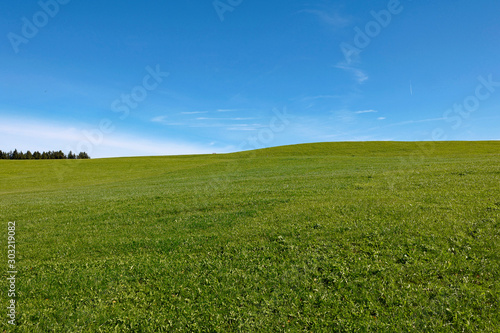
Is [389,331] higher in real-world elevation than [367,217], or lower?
lower

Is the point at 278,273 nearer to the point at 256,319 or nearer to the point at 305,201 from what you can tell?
the point at 256,319

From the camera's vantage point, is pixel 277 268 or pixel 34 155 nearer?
pixel 277 268

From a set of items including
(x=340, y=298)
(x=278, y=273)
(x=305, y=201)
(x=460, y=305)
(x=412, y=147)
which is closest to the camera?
(x=460, y=305)

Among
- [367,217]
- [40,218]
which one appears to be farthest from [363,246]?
[40,218]

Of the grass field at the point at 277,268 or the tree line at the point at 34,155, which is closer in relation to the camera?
the grass field at the point at 277,268

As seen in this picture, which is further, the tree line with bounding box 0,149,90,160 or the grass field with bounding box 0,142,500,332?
the tree line with bounding box 0,149,90,160

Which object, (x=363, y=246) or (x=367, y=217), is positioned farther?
(x=367, y=217)

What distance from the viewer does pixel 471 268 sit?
8820 mm

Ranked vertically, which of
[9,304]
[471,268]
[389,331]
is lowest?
[9,304]

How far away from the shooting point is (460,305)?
7.38 metres

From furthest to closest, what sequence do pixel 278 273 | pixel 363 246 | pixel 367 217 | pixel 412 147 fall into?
pixel 412 147, pixel 367 217, pixel 363 246, pixel 278 273

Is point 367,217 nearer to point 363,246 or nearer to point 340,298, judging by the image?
point 363,246

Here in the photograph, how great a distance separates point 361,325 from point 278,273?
3117mm

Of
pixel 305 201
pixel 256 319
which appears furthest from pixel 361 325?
pixel 305 201
